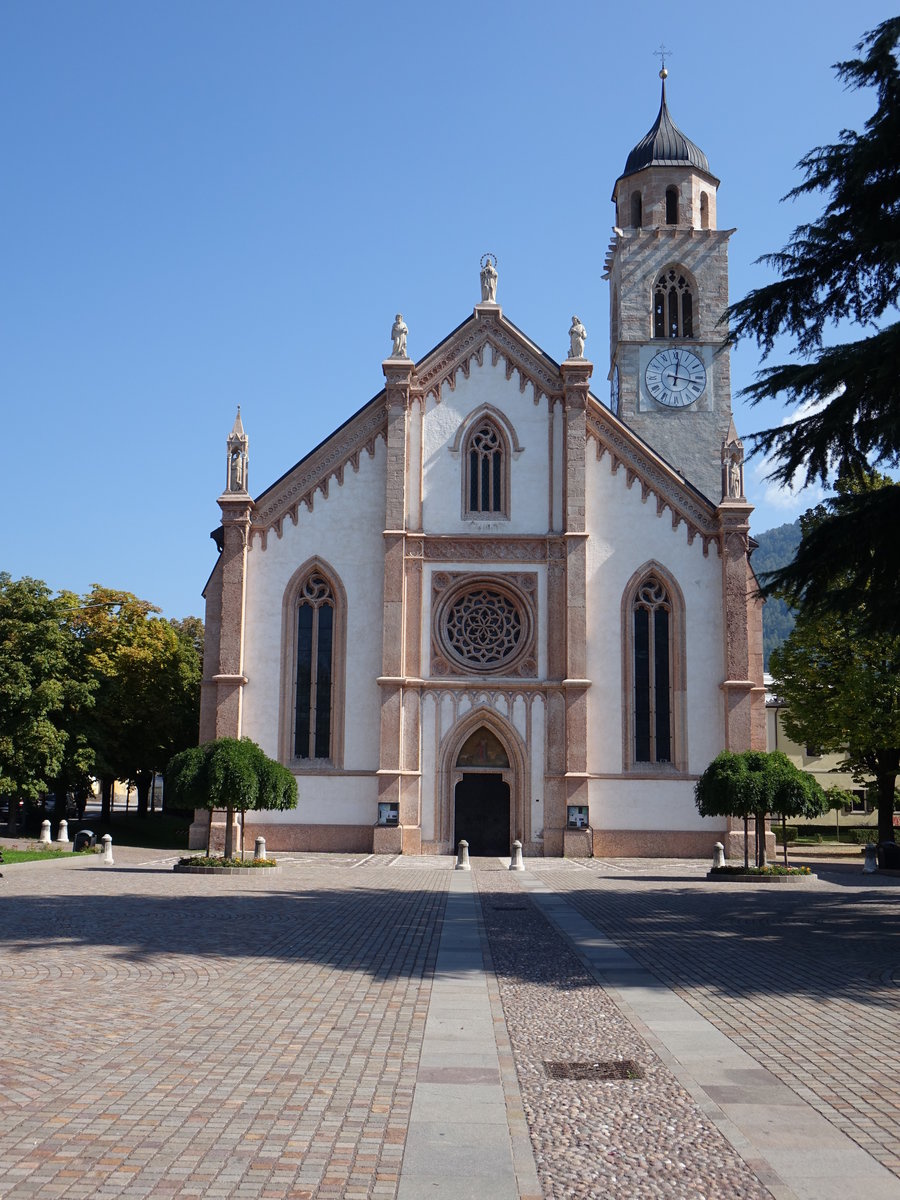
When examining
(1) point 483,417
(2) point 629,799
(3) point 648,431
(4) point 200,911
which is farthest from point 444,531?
(4) point 200,911

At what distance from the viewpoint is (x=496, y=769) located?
38.5 m

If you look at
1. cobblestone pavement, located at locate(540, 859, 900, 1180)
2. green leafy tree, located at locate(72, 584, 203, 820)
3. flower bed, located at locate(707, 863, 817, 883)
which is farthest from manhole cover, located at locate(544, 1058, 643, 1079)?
green leafy tree, located at locate(72, 584, 203, 820)

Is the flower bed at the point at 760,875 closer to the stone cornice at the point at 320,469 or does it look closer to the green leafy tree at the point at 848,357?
the green leafy tree at the point at 848,357

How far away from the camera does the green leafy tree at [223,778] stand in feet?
90.2

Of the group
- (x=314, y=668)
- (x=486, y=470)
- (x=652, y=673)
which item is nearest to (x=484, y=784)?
(x=652, y=673)

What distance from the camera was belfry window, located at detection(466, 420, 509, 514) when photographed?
3953 centimetres

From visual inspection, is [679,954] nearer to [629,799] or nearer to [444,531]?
[629,799]

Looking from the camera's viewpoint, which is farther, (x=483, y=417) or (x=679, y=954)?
(x=483, y=417)

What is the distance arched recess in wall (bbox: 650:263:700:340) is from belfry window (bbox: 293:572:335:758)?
20589 millimetres

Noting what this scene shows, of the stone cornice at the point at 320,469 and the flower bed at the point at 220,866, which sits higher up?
the stone cornice at the point at 320,469

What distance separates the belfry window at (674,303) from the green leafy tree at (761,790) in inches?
1019

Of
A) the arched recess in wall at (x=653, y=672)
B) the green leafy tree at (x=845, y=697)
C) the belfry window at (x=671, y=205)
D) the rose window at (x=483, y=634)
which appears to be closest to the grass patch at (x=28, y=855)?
the rose window at (x=483, y=634)

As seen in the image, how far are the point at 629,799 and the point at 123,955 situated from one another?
85.5 ft

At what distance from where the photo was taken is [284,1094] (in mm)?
7461
